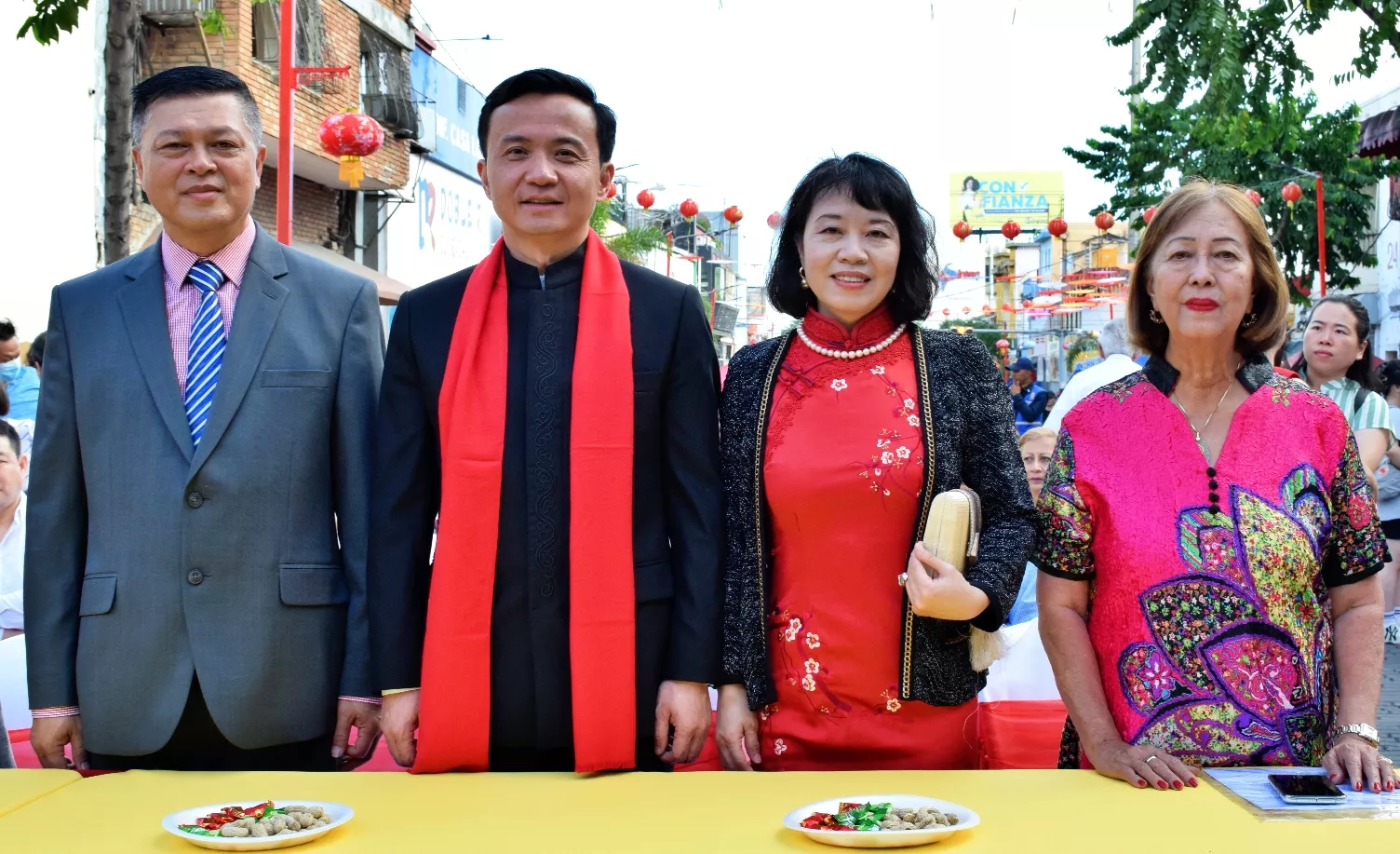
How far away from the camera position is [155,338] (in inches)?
97.3

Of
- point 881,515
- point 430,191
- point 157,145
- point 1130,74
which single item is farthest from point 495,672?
point 430,191

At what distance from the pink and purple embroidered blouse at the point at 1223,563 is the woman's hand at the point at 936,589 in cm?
24

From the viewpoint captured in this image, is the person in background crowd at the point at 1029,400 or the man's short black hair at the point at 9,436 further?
the person in background crowd at the point at 1029,400

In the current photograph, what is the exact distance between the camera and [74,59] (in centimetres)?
1081

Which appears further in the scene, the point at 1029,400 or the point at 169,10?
the point at 1029,400

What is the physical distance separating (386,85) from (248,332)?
18.2m

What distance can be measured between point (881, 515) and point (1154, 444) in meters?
0.51

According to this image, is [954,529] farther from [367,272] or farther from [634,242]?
[634,242]

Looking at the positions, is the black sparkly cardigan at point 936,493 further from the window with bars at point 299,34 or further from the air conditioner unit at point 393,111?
the air conditioner unit at point 393,111

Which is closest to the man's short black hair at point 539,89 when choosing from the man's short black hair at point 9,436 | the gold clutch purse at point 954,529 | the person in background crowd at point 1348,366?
the gold clutch purse at point 954,529

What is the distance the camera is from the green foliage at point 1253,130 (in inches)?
162

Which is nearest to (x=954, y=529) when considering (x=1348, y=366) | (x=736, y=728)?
(x=736, y=728)

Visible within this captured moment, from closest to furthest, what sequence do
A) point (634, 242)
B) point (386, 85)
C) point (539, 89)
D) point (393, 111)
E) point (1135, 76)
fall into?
1. point (539, 89)
2. point (1135, 76)
3. point (393, 111)
4. point (386, 85)
5. point (634, 242)

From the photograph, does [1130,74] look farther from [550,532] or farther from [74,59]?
[550,532]
